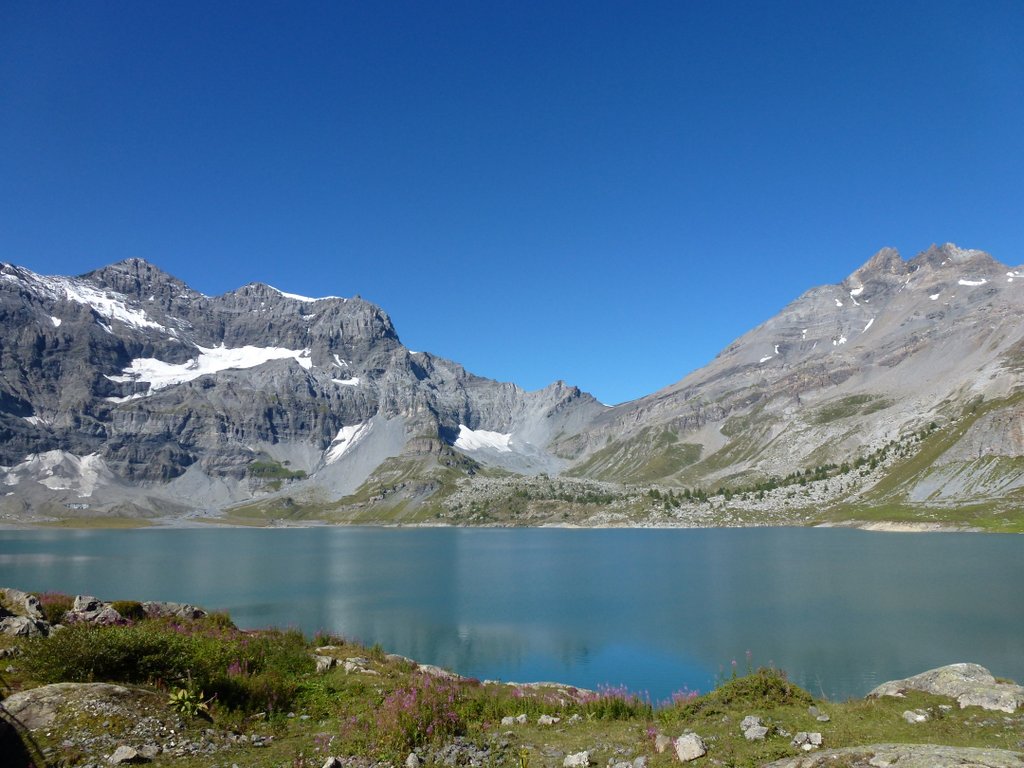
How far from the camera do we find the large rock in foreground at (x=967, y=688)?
1553cm

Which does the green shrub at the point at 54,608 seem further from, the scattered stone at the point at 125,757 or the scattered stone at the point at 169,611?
the scattered stone at the point at 125,757

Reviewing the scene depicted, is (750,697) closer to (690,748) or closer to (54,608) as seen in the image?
(690,748)

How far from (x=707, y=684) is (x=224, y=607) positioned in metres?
53.9

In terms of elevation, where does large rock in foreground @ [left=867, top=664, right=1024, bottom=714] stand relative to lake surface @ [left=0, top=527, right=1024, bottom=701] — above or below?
above

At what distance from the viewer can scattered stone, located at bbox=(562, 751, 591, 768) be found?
516 inches

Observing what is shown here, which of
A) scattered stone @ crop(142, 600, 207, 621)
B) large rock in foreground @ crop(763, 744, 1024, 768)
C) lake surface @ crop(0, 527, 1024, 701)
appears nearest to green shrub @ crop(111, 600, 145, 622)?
scattered stone @ crop(142, 600, 207, 621)

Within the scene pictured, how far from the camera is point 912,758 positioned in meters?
10.2

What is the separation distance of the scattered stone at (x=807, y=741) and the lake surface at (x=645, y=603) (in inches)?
890

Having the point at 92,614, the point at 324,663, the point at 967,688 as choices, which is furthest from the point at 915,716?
the point at 92,614

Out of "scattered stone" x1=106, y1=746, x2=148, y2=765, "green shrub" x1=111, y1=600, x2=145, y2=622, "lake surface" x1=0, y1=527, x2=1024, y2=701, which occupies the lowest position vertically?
"lake surface" x1=0, y1=527, x2=1024, y2=701

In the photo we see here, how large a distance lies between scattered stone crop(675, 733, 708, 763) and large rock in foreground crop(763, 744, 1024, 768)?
2124mm

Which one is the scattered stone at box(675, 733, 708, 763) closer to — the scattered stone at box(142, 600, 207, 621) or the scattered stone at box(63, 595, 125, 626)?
the scattered stone at box(63, 595, 125, 626)

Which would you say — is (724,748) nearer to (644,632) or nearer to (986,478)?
(644,632)

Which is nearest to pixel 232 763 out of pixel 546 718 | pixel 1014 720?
pixel 546 718
